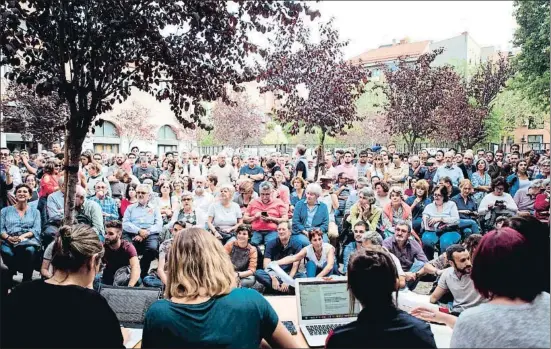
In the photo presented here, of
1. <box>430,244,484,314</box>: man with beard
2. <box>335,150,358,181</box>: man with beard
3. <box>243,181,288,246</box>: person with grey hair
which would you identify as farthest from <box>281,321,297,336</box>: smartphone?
<box>335,150,358,181</box>: man with beard

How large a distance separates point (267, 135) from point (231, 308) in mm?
22368

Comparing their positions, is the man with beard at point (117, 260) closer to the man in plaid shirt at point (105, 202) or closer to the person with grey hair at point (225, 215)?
the person with grey hair at point (225, 215)

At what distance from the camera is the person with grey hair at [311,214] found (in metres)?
6.31

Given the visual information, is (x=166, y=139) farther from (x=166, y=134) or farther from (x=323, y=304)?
(x=323, y=304)

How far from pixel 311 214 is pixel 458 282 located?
289 centimetres

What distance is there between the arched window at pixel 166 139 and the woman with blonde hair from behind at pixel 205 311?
19.4 m

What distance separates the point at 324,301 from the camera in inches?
117

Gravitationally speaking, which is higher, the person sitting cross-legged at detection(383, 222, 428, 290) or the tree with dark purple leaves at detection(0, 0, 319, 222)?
the tree with dark purple leaves at detection(0, 0, 319, 222)

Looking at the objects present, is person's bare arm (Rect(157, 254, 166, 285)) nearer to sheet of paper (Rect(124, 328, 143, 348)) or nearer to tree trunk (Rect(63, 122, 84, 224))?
tree trunk (Rect(63, 122, 84, 224))

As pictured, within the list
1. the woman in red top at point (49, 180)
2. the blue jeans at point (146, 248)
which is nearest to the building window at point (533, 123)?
the blue jeans at point (146, 248)

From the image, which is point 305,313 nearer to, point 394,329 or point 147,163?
point 394,329

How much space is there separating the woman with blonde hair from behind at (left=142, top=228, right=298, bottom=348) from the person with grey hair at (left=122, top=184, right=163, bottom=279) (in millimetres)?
4173

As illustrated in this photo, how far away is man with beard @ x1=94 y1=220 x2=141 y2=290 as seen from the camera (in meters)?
4.89

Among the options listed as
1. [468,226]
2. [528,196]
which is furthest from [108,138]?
[528,196]
